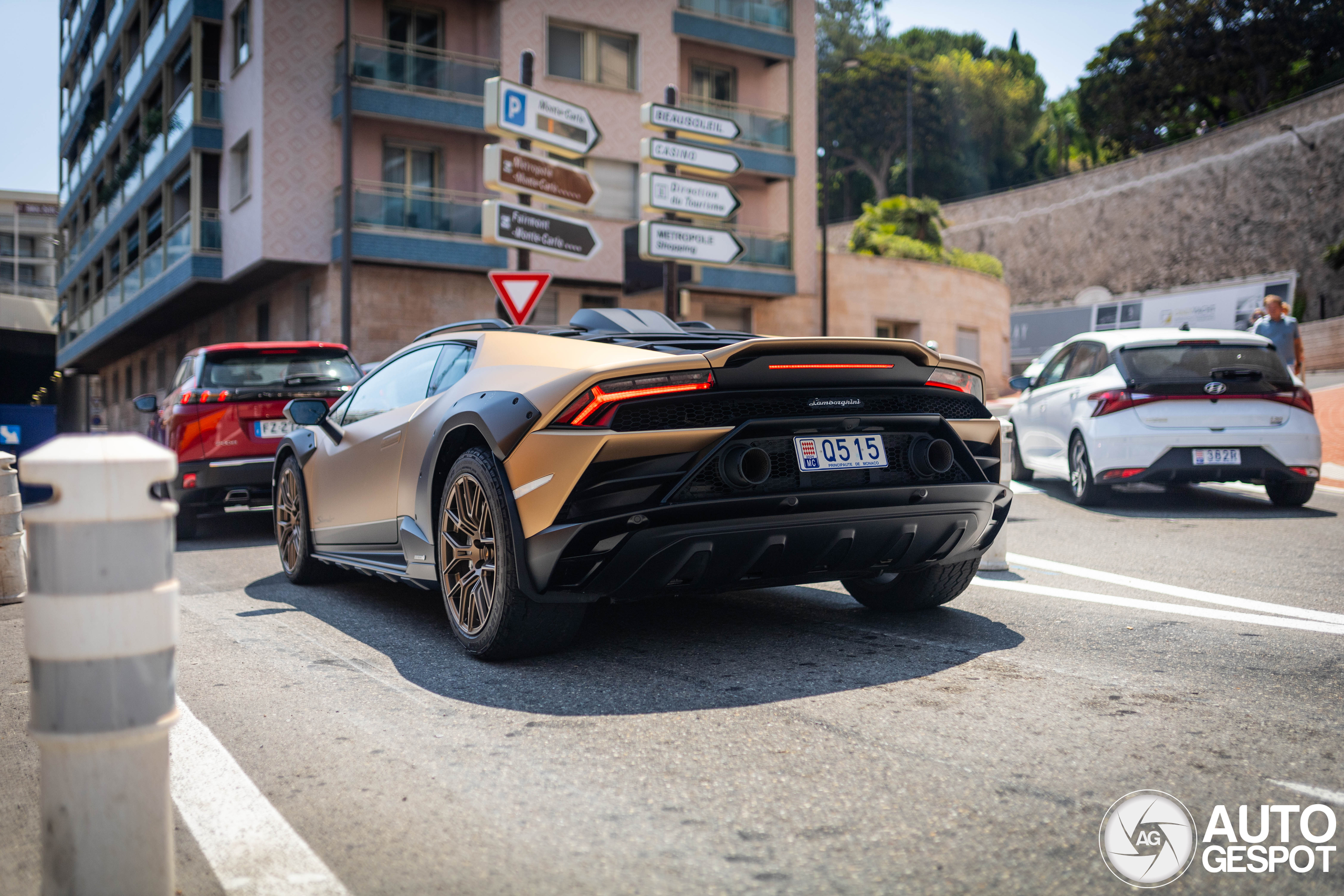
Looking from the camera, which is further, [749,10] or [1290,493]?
[749,10]

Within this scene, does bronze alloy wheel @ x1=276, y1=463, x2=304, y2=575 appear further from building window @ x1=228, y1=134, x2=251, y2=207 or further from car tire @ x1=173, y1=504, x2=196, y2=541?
building window @ x1=228, y1=134, x2=251, y2=207

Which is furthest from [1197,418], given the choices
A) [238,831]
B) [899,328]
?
[899,328]

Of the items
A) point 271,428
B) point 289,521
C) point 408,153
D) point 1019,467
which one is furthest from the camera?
point 408,153

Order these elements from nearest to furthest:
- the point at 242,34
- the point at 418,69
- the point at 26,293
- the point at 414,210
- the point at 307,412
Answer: the point at 307,412, the point at 414,210, the point at 418,69, the point at 242,34, the point at 26,293

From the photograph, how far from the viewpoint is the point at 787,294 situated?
29750mm

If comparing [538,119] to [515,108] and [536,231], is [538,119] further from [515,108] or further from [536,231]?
[536,231]

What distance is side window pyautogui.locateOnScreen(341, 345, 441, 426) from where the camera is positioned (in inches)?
205

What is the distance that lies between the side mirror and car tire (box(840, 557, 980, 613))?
9.82 ft

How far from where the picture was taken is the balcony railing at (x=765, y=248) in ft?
94.3

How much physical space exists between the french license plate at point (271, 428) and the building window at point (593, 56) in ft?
62.1

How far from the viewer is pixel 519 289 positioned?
12414 mm

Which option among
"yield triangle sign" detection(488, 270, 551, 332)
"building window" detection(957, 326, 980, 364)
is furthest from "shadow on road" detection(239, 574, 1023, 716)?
"building window" detection(957, 326, 980, 364)

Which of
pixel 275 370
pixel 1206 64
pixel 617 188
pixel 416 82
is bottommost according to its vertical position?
pixel 275 370

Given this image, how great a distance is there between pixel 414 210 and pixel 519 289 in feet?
41.6
